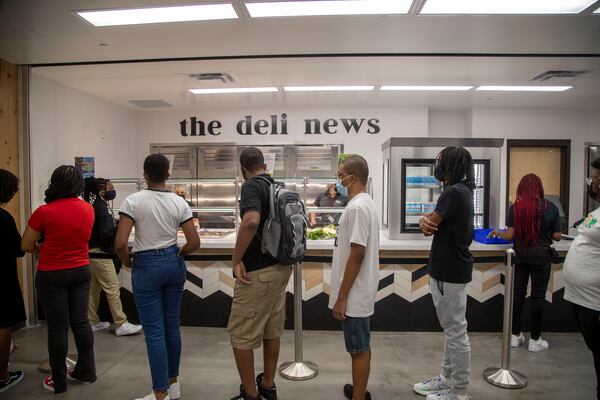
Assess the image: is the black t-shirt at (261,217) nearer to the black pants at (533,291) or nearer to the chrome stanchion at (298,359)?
the chrome stanchion at (298,359)

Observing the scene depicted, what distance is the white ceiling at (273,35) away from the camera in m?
3.33

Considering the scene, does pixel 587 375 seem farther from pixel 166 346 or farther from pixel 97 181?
pixel 97 181

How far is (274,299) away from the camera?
8.27 feet

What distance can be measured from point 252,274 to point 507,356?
2.09 m

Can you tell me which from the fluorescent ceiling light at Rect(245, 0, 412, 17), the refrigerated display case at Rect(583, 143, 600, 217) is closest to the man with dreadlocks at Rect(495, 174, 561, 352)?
the fluorescent ceiling light at Rect(245, 0, 412, 17)

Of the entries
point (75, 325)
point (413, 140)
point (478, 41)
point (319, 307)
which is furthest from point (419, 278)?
point (75, 325)

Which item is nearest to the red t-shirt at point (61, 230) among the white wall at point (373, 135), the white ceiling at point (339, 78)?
the white ceiling at point (339, 78)

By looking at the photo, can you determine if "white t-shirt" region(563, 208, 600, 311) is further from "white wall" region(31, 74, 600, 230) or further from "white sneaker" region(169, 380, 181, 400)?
"white wall" region(31, 74, 600, 230)

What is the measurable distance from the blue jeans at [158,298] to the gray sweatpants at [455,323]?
1614mm

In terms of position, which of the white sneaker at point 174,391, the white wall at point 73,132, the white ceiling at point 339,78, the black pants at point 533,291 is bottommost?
the white sneaker at point 174,391

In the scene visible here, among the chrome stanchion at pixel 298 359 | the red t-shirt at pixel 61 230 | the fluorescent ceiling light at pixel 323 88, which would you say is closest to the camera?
the red t-shirt at pixel 61 230

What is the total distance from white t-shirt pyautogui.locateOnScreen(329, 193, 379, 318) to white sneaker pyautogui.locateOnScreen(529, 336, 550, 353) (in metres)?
2.19

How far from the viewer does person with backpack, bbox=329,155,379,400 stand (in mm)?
2336

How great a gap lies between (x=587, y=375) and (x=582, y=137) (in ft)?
18.4
